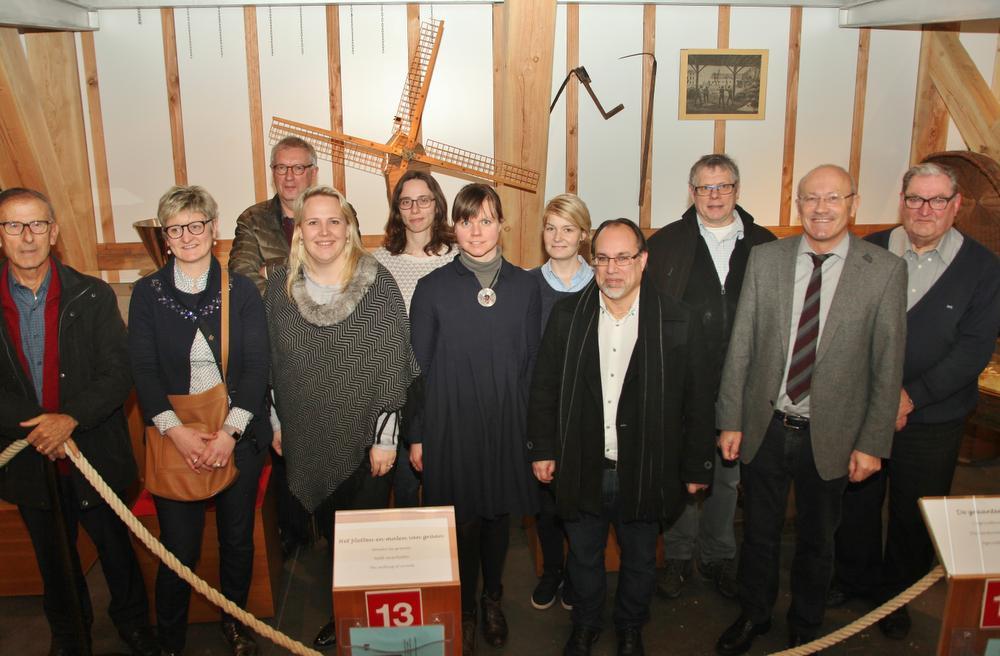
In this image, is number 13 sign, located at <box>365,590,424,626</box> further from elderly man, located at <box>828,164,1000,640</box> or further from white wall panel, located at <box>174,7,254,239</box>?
white wall panel, located at <box>174,7,254,239</box>

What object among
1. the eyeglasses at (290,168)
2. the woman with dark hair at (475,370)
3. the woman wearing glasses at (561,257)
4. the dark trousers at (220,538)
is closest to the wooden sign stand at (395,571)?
the woman with dark hair at (475,370)

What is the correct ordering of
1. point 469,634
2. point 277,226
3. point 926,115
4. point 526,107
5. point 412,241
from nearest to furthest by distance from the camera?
point 469,634, point 412,241, point 277,226, point 526,107, point 926,115

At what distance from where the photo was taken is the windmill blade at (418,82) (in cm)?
518

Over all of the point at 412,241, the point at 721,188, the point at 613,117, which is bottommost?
the point at 412,241

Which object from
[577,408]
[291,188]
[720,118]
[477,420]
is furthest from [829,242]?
[720,118]

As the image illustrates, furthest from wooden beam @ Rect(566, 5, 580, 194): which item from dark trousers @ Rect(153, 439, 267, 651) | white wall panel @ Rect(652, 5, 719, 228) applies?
dark trousers @ Rect(153, 439, 267, 651)

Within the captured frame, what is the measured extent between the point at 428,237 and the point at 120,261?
11.6 ft

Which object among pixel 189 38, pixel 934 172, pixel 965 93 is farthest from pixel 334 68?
pixel 965 93

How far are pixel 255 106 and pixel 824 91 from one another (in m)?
4.48

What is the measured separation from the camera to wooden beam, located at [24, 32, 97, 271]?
16.5ft

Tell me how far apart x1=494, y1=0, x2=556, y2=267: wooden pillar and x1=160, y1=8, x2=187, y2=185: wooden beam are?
2.45 m

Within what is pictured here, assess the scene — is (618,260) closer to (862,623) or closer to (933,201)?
(933,201)

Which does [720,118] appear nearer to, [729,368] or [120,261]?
[729,368]

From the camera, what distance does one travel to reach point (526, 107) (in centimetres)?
450
